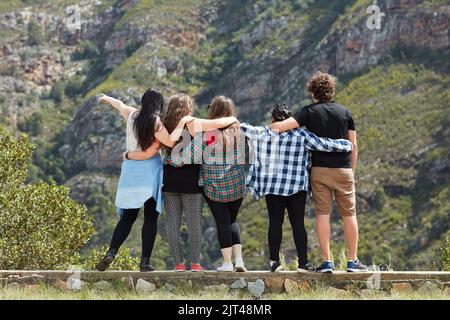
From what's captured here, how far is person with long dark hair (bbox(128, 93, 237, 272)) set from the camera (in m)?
9.38

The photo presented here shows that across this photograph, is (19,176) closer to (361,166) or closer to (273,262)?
(273,262)

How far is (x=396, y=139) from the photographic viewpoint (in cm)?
9225

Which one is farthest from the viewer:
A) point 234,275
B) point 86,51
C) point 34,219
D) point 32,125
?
point 86,51

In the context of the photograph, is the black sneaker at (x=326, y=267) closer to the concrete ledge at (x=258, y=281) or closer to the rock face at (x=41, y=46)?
the concrete ledge at (x=258, y=281)

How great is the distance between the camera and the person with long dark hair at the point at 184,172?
9375mm

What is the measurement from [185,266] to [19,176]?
19094 mm

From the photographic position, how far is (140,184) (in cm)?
938

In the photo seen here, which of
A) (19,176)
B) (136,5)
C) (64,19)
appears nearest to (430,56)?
(136,5)

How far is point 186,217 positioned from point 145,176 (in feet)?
2.21

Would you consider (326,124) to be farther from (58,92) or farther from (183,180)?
(58,92)

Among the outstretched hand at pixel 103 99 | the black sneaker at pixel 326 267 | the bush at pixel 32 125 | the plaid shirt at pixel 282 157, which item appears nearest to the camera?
the black sneaker at pixel 326 267

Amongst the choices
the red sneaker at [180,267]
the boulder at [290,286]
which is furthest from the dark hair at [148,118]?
the boulder at [290,286]

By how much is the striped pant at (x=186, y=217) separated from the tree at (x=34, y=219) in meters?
15.8

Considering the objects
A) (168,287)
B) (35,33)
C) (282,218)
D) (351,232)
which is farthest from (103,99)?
(35,33)
